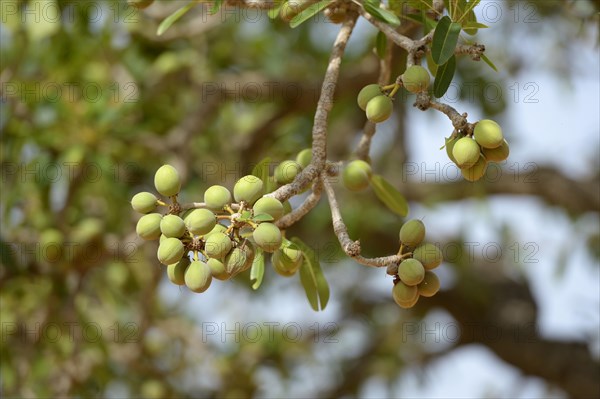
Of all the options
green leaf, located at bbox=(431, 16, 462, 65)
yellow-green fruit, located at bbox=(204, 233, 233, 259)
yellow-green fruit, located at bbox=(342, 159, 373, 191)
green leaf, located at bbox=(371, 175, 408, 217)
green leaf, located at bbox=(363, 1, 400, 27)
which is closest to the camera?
yellow-green fruit, located at bbox=(204, 233, 233, 259)

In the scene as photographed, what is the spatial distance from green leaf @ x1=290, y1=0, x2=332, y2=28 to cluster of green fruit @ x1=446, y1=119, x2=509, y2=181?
31 centimetres

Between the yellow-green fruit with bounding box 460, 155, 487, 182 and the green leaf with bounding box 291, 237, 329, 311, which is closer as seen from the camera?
the yellow-green fruit with bounding box 460, 155, 487, 182

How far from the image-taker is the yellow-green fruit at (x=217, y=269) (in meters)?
1.01

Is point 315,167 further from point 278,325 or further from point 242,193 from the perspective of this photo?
point 278,325

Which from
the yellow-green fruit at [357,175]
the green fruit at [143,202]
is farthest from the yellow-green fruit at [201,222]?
the yellow-green fruit at [357,175]

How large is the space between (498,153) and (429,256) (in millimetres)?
161

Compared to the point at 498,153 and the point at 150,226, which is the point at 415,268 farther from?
the point at 150,226

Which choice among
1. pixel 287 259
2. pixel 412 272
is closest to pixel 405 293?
pixel 412 272

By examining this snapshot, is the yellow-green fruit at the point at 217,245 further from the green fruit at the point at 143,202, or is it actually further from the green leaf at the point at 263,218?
the green fruit at the point at 143,202

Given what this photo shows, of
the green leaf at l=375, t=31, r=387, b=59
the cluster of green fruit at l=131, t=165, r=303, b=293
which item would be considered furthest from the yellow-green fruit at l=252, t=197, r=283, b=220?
the green leaf at l=375, t=31, r=387, b=59

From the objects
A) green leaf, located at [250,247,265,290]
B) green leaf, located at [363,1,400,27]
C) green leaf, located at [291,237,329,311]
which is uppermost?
green leaf, located at [363,1,400,27]

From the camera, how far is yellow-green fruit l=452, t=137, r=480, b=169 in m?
1.01

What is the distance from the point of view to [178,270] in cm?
106

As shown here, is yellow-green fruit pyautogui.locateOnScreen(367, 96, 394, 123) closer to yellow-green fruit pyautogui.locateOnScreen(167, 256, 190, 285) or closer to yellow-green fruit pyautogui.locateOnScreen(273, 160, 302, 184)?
yellow-green fruit pyautogui.locateOnScreen(273, 160, 302, 184)
